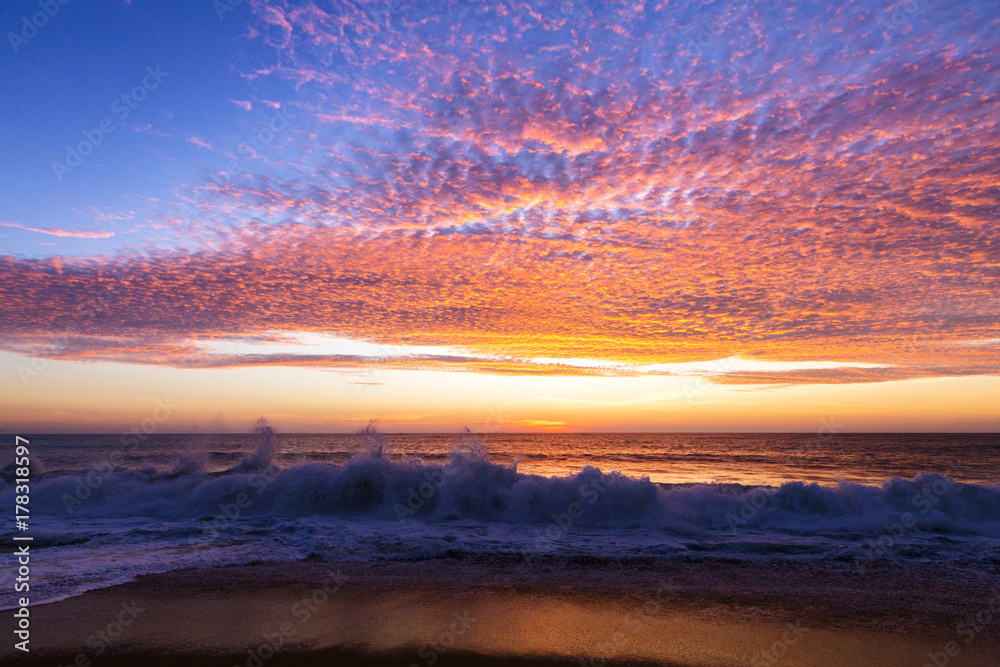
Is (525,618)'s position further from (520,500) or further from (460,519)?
(520,500)

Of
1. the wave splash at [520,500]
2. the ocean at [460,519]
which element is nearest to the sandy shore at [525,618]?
→ the ocean at [460,519]

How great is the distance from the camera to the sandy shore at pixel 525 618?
5.86 m

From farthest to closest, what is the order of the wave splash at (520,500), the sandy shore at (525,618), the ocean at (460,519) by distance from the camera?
the wave splash at (520,500)
the ocean at (460,519)
the sandy shore at (525,618)

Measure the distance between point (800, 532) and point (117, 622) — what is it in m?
14.3

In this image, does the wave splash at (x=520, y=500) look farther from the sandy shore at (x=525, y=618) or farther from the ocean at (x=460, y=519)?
the sandy shore at (x=525, y=618)

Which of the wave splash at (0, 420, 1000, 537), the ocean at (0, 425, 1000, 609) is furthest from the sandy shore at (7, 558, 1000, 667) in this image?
the wave splash at (0, 420, 1000, 537)

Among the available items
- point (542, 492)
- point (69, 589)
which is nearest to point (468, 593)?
point (69, 589)

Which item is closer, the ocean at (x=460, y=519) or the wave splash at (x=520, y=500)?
the ocean at (x=460, y=519)

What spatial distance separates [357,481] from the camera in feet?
55.7

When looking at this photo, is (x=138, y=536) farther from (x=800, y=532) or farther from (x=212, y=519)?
(x=800, y=532)

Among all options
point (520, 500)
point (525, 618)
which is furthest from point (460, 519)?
point (525, 618)

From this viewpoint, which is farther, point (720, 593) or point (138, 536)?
point (138, 536)

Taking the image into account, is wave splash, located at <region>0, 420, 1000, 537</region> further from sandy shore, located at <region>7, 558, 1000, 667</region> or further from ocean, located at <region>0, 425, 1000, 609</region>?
sandy shore, located at <region>7, 558, 1000, 667</region>

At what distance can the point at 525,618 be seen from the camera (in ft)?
22.9
